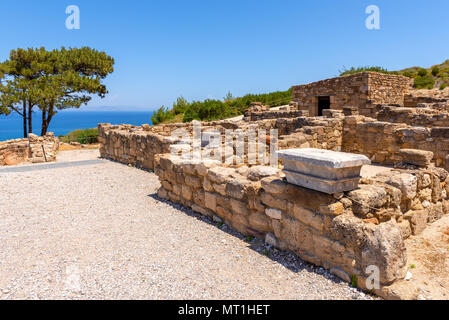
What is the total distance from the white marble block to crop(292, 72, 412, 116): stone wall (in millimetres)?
14577

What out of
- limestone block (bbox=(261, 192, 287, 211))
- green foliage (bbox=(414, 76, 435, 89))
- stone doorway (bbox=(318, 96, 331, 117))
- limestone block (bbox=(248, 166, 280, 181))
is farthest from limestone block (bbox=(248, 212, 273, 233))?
green foliage (bbox=(414, 76, 435, 89))

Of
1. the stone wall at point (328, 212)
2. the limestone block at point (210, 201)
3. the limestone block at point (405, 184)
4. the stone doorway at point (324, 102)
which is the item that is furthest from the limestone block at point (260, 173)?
the stone doorway at point (324, 102)

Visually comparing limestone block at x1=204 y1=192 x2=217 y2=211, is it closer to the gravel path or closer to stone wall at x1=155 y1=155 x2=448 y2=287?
stone wall at x1=155 y1=155 x2=448 y2=287

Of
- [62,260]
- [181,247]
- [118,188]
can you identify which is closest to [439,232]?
[181,247]

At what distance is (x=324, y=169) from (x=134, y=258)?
2721mm

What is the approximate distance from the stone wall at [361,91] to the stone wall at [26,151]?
15071 mm

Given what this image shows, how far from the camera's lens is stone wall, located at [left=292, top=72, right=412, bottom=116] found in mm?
16969

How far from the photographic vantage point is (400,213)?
4.12m

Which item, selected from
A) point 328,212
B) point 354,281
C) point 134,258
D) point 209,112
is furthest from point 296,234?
point 209,112

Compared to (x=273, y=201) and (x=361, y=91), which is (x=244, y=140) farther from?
(x=361, y=91)

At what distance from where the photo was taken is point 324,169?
3492 millimetres

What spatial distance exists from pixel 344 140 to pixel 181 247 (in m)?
8.41

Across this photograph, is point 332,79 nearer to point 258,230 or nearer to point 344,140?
point 344,140

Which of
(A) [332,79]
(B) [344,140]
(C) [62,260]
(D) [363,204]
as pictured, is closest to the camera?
(D) [363,204]
